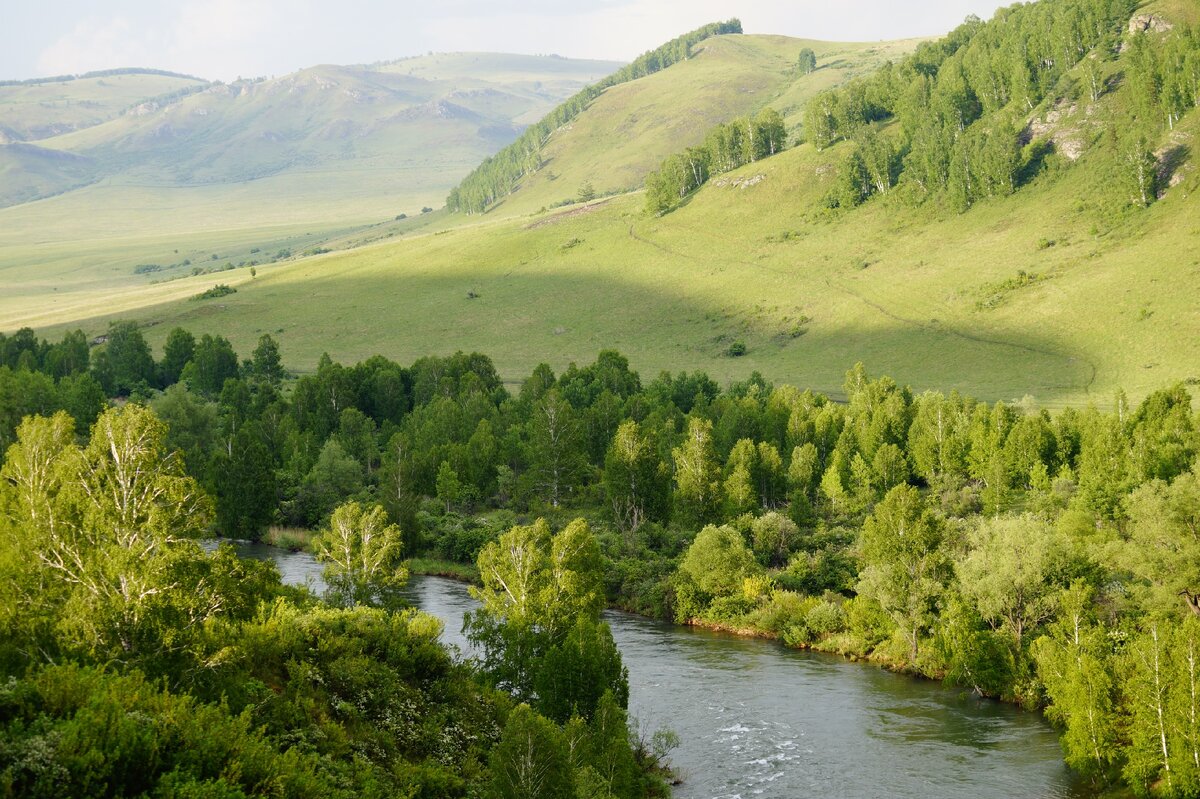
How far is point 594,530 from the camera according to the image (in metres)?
101

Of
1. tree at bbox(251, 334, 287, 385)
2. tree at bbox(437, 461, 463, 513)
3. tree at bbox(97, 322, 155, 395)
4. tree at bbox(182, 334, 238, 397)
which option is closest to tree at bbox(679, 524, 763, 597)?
tree at bbox(437, 461, 463, 513)

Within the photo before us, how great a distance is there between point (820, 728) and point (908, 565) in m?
15.4

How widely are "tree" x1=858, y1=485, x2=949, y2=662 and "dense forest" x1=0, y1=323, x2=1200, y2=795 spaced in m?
0.20

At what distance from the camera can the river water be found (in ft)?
173

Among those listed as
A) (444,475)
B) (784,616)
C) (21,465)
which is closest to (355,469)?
(444,475)

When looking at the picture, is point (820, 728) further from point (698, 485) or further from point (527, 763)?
point (698, 485)

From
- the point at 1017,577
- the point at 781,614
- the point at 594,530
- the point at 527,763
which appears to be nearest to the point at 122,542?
the point at 527,763

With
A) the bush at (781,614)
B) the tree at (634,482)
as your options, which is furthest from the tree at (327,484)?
the bush at (781,614)

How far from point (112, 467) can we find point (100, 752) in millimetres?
11507

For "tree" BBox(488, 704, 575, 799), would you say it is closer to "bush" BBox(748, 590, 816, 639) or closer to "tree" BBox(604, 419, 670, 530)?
"bush" BBox(748, 590, 816, 639)

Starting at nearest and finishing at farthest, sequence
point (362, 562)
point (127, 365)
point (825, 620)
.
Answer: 1. point (362, 562)
2. point (825, 620)
3. point (127, 365)

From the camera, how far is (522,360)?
17850 centimetres

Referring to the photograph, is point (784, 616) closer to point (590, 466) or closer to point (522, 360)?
point (590, 466)

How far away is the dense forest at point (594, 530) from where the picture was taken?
34500 mm
